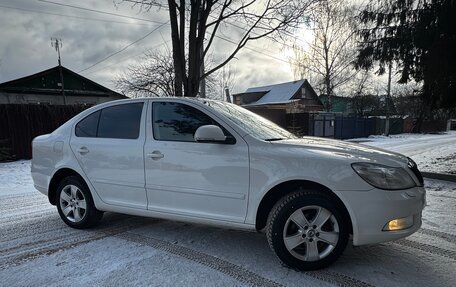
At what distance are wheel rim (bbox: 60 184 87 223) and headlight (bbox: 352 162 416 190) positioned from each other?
341 centimetres

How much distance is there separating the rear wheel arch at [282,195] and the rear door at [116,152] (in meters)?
1.42

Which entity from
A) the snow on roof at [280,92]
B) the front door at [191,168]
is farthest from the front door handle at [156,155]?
the snow on roof at [280,92]

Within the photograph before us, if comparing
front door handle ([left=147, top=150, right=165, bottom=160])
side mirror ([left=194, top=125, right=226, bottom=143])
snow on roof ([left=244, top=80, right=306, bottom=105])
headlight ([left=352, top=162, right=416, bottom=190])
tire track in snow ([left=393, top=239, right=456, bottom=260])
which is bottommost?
tire track in snow ([left=393, top=239, right=456, bottom=260])

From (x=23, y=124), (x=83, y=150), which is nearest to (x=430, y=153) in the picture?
(x=83, y=150)

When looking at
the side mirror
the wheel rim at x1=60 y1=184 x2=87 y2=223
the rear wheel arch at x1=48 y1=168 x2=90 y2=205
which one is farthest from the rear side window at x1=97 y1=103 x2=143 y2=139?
the side mirror

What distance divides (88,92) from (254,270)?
91.1 ft

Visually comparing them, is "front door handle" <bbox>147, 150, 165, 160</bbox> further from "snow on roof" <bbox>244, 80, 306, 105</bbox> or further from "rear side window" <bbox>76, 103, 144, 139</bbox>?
"snow on roof" <bbox>244, 80, 306, 105</bbox>

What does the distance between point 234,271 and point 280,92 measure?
46.5 m

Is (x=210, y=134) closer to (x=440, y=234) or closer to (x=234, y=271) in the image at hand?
(x=234, y=271)

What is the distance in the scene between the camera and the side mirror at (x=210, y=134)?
3428 mm

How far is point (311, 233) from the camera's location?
320cm

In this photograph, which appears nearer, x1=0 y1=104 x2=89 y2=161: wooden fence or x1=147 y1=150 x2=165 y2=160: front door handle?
x1=147 y1=150 x2=165 y2=160: front door handle

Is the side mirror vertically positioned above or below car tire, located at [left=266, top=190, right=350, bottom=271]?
above

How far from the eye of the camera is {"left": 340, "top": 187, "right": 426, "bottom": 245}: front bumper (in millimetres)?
3000
